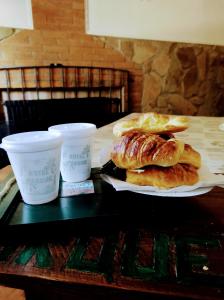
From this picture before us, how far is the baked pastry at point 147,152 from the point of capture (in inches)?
16.7

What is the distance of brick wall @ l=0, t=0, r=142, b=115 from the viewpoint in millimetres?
2398

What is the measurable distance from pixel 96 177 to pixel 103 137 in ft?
2.00

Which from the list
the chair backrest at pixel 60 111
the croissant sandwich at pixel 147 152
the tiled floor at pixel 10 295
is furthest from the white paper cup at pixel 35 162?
the chair backrest at pixel 60 111

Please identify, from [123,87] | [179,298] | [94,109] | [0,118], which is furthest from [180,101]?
[179,298]

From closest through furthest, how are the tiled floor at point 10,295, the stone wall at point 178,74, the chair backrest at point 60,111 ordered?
the tiled floor at point 10,295 < the chair backrest at point 60,111 < the stone wall at point 178,74

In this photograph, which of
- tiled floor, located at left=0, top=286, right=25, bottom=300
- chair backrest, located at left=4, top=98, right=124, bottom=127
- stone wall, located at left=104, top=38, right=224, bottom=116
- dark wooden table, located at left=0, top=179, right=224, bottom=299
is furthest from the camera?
stone wall, located at left=104, top=38, right=224, bottom=116

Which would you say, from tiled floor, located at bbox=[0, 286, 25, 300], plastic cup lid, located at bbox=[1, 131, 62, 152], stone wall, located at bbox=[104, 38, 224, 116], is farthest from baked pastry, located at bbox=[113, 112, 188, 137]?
stone wall, located at bbox=[104, 38, 224, 116]

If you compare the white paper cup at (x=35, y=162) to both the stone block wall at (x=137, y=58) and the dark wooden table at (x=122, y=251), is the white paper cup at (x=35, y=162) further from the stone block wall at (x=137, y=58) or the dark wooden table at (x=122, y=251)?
the stone block wall at (x=137, y=58)

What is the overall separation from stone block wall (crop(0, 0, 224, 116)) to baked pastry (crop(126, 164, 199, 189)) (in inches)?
93.6

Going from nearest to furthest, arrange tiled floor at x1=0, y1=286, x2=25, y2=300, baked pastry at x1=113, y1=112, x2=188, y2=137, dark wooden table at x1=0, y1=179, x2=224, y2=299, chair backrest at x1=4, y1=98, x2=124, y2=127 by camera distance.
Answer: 1. dark wooden table at x1=0, y1=179, x2=224, y2=299
2. baked pastry at x1=113, y1=112, x2=188, y2=137
3. tiled floor at x1=0, y1=286, x2=25, y2=300
4. chair backrest at x1=4, y1=98, x2=124, y2=127

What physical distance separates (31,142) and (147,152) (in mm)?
199

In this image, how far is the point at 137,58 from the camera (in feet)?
9.14

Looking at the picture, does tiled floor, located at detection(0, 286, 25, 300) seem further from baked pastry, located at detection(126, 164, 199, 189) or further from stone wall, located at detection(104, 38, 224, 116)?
→ stone wall, located at detection(104, 38, 224, 116)

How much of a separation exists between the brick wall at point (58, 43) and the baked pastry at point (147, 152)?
7.69 ft
